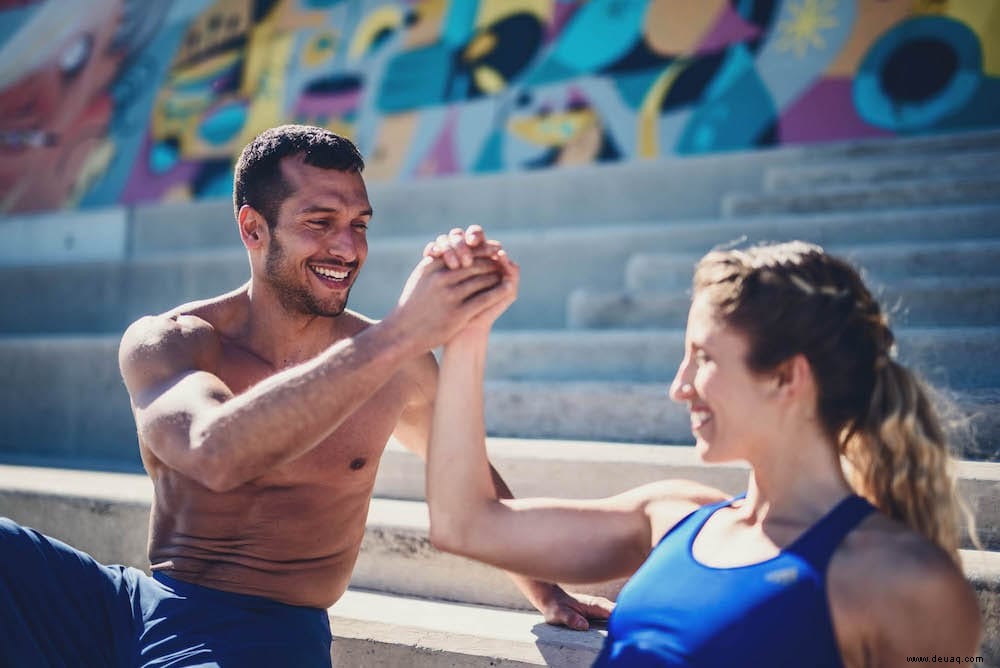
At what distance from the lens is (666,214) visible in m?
5.14

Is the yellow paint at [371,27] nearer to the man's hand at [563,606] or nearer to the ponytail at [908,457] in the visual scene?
the man's hand at [563,606]

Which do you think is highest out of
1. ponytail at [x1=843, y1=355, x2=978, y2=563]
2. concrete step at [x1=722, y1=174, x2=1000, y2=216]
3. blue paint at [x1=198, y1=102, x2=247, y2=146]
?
blue paint at [x1=198, y1=102, x2=247, y2=146]

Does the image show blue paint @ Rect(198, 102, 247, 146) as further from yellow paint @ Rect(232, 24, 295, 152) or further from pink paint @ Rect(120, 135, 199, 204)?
pink paint @ Rect(120, 135, 199, 204)

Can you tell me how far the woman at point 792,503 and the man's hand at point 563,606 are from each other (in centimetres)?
47

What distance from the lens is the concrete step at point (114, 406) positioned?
300 cm

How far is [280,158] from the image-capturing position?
215cm

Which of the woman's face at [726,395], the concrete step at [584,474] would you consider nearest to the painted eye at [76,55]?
the concrete step at [584,474]

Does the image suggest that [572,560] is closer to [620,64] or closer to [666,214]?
[666,214]

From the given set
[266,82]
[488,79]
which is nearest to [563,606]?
[488,79]

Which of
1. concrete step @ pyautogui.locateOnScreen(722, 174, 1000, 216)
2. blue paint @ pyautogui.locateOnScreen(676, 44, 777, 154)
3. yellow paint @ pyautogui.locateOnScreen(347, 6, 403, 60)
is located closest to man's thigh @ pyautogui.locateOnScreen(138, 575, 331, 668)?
concrete step @ pyautogui.locateOnScreen(722, 174, 1000, 216)

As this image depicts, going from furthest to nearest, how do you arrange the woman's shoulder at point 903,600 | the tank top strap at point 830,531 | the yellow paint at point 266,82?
the yellow paint at point 266,82
the tank top strap at point 830,531
the woman's shoulder at point 903,600

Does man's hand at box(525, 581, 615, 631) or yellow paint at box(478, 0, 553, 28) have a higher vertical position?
yellow paint at box(478, 0, 553, 28)

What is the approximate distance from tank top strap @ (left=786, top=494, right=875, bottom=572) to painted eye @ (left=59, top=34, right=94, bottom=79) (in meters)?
8.48

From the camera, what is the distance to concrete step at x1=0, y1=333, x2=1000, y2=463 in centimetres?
300
